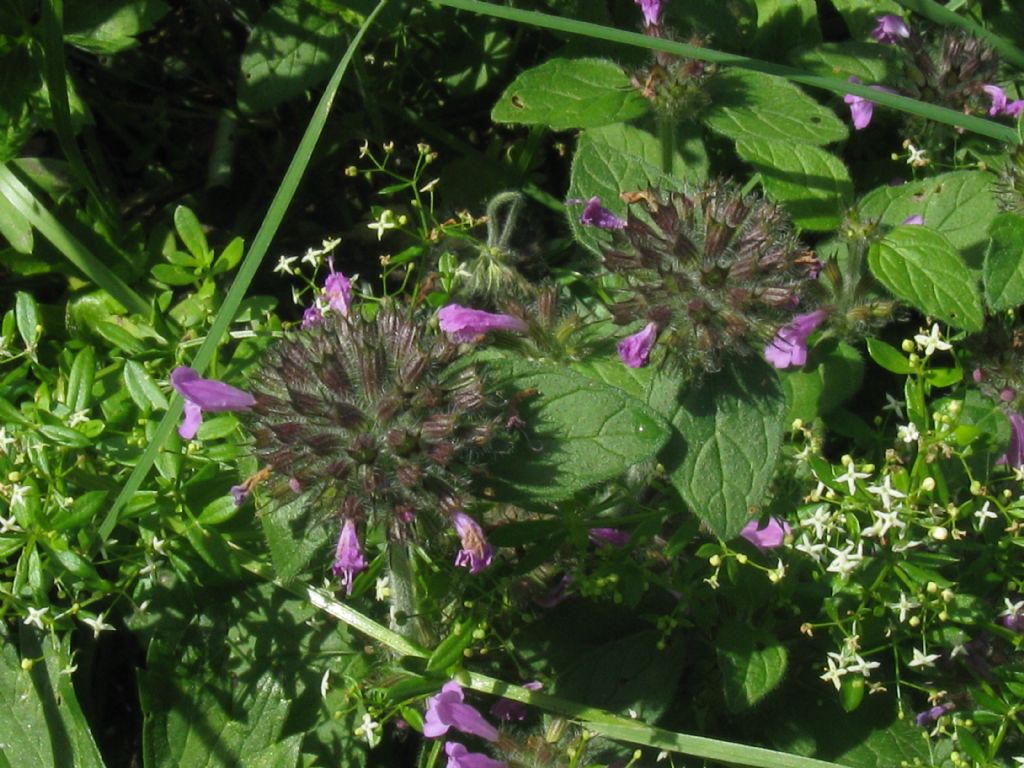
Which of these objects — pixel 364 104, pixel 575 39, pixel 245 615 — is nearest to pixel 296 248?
pixel 364 104

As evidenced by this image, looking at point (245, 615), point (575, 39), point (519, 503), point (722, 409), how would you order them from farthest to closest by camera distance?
point (575, 39)
point (245, 615)
point (722, 409)
point (519, 503)

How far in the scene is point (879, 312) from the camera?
2973 mm

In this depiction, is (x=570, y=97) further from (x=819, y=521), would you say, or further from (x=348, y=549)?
(x=348, y=549)

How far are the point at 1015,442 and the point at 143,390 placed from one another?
2.15 m

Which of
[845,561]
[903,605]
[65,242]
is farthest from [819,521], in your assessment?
[65,242]

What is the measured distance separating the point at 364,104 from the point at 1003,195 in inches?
→ 76.6

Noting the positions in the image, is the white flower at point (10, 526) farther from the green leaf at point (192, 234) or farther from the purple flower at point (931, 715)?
the purple flower at point (931, 715)

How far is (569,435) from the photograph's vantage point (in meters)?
2.28

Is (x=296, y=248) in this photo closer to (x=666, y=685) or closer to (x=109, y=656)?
(x=109, y=656)

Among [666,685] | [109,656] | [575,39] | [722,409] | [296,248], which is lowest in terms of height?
[109,656]

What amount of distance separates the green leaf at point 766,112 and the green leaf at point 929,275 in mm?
308

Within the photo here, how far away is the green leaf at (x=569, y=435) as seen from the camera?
2.22 m

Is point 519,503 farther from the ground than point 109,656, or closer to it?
farther from the ground

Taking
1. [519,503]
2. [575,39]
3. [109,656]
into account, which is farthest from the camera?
[575,39]
